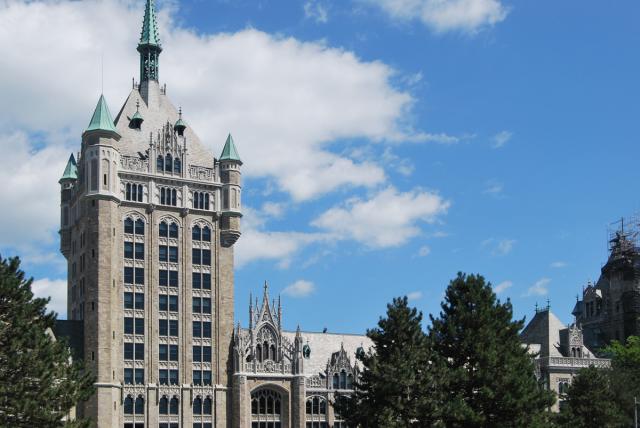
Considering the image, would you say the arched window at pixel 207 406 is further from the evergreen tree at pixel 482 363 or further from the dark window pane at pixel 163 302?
the evergreen tree at pixel 482 363

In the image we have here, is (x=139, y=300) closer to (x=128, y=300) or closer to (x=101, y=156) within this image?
(x=128, y=300)

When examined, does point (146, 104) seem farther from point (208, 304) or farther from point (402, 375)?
point (402, 375)

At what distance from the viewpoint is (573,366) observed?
436 ft

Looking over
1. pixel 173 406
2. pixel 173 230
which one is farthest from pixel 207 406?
pixel 173 230

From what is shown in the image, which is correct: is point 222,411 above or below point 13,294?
below

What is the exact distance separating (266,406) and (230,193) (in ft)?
79.3

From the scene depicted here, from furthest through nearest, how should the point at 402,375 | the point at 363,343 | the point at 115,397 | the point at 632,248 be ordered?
the point at 632,248 < the point at 363,343 < the point at 115,397 < the point at 402,375

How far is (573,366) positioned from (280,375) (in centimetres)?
4047

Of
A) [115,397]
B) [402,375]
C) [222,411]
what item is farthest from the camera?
[222,411]

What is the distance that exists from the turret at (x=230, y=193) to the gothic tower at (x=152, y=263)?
129mm

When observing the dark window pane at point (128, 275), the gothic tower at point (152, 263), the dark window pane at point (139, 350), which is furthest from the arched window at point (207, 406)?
the dark window pane at point (128, 275)

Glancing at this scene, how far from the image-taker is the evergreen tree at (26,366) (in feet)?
222

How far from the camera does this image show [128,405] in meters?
108

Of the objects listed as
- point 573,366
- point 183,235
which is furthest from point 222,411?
point 573,366
